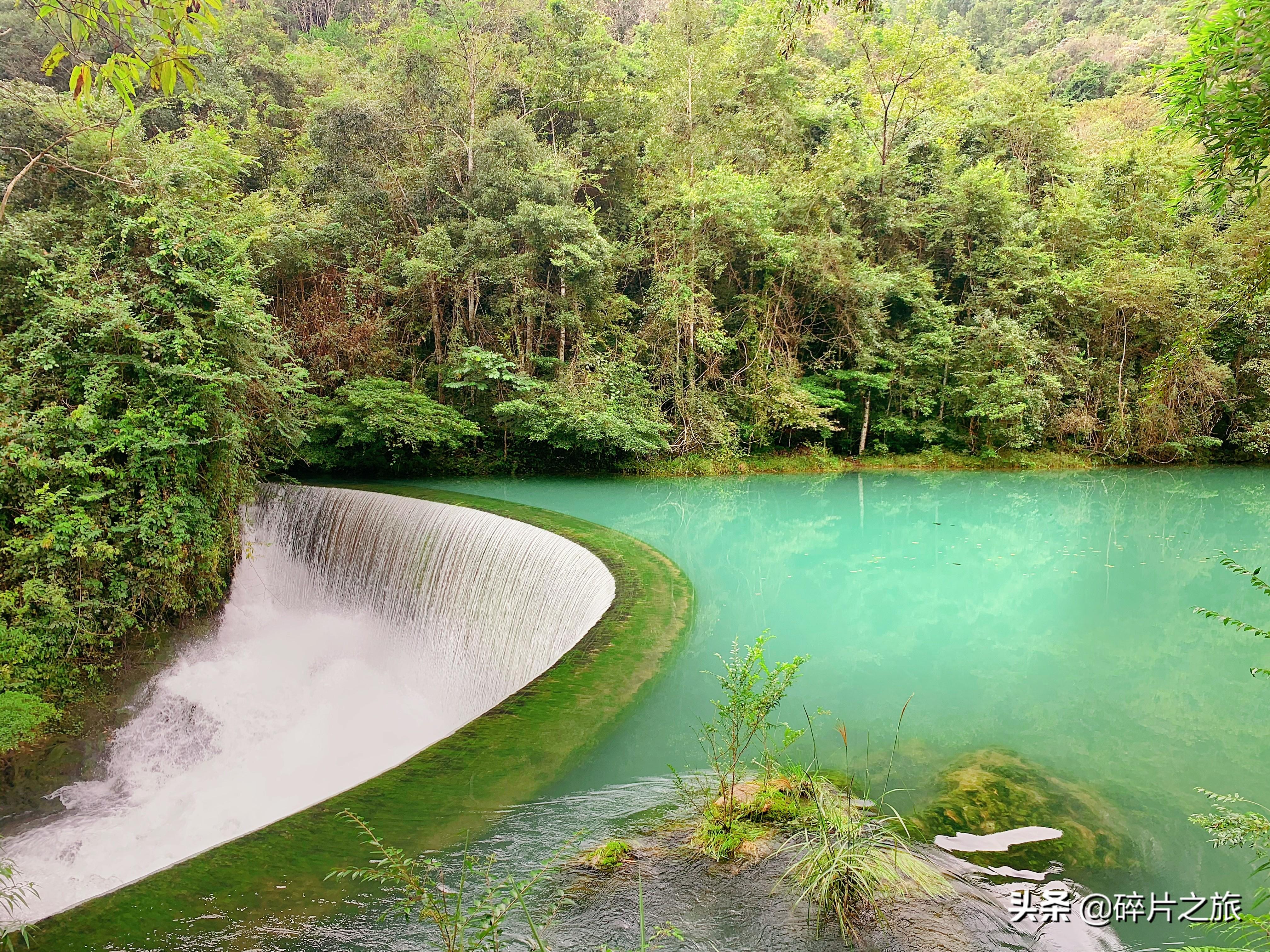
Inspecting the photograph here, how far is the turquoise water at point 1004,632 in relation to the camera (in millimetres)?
3277

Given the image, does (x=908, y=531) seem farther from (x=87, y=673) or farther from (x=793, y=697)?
(x=87, y=673)

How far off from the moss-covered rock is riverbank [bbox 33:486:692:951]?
1.67 m

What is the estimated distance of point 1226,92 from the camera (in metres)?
2.37

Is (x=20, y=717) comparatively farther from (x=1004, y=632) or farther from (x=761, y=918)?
(x=1004, y=632)

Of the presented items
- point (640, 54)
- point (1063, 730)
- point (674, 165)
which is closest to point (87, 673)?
point (1063, 730)

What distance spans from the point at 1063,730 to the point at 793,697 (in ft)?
4.78

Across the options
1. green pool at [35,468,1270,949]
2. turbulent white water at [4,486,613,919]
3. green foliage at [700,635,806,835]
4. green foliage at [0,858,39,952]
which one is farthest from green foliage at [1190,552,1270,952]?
turbulent white water at [4,486,613,919]

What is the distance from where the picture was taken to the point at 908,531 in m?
8.39

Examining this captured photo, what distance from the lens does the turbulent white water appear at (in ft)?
12.7

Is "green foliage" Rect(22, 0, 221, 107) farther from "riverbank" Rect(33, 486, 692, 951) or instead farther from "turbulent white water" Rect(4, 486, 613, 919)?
"turbulent white water" Rect(4, 486, 613, 919)

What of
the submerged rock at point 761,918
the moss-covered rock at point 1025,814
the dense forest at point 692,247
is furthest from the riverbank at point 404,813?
the dense forest at point 692,247

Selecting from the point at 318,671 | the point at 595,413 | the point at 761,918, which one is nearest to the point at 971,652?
the point at 761,918
